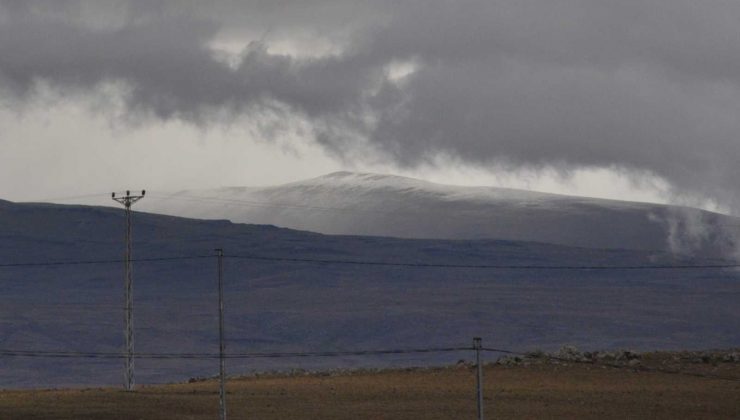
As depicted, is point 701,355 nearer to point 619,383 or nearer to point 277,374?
point 619,383

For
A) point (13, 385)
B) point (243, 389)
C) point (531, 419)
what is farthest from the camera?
point (13, 385)

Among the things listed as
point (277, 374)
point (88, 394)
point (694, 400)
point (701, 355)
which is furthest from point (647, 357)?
point (88, 394)

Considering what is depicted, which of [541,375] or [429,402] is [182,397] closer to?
[429,402]

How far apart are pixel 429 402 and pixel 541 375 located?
16257mm

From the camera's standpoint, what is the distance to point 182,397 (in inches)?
3410

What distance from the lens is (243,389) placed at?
94.1m

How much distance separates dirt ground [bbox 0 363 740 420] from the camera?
79188 millimetres

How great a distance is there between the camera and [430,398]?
87.6 meters

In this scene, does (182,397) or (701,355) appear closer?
(182,397)

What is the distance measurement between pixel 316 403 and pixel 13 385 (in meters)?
121

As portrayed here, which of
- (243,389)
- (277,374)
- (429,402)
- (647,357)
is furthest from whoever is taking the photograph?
(277,374)

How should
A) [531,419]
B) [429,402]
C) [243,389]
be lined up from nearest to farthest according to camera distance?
[531,419] < [429,402] < [243,389]

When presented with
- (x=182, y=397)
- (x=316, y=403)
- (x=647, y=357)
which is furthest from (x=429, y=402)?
→ (x=647, y=357)

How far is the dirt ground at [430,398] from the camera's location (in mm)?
79188
